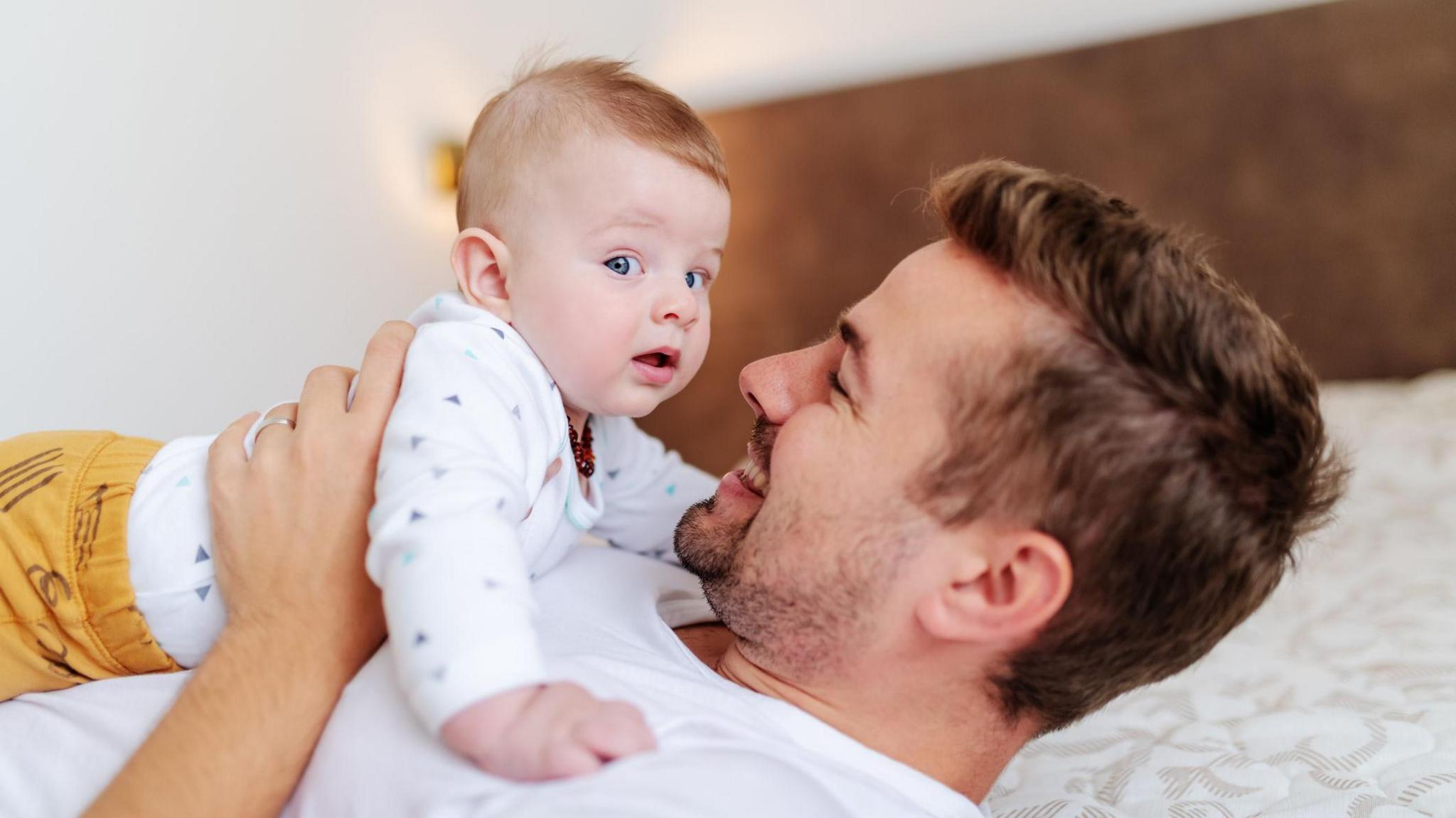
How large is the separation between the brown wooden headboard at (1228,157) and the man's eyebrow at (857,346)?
168 cm

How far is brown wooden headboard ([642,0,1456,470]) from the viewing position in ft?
8.47

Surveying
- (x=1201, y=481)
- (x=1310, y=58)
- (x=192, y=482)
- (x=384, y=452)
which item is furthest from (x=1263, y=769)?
(x=1310, y=58)

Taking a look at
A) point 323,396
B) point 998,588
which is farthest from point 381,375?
point 998,588

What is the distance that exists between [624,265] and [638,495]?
0.43m

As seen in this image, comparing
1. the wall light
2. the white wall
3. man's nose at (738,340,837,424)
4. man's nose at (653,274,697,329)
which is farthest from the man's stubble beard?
the wall light

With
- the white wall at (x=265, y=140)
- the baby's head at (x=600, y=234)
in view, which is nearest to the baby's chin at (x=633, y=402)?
the baby's head at (x=600, y=234)

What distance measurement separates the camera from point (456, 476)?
0.87 m

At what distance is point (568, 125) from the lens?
3.91 ft

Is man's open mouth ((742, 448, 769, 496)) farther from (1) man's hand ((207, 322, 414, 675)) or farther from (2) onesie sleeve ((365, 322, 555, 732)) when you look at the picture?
(1) man's hand ((207, 322, 414, 675))

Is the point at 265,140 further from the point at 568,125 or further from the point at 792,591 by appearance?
the point at 792,591

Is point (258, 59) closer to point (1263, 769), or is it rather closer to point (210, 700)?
point (210, 700)

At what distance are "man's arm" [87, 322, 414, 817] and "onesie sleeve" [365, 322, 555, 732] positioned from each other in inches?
3.0

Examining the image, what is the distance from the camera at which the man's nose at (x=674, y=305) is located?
1186 mm

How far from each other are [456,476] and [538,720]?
23 cm
